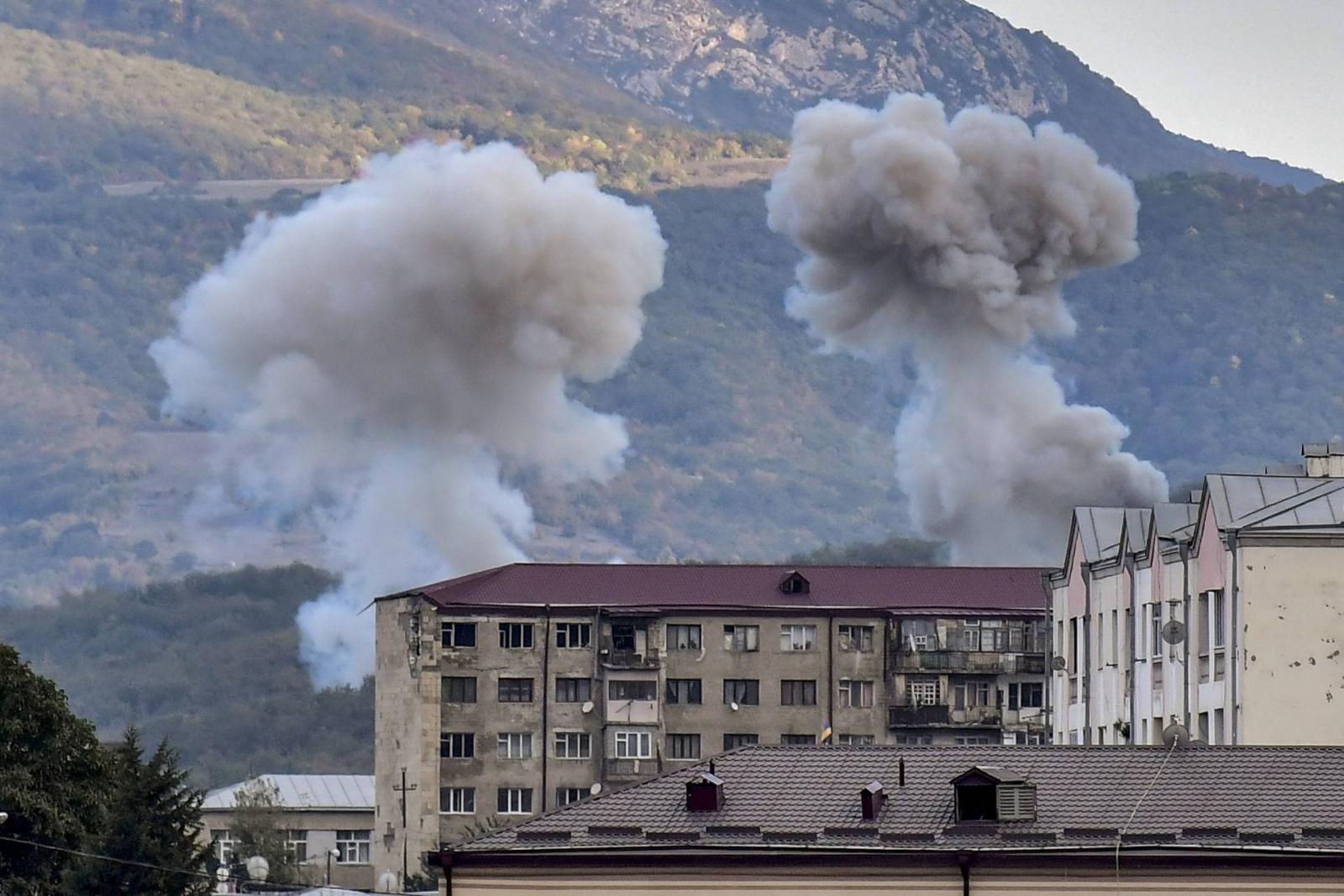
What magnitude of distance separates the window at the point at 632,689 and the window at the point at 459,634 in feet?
18.4

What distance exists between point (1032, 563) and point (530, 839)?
115m

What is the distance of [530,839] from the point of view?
45531 mm

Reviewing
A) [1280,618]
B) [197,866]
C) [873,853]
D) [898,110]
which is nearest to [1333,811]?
[873,853]

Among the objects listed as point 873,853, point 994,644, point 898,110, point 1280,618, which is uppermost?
point 898,110

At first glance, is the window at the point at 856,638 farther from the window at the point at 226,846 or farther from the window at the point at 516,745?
the window at the point at 226,846

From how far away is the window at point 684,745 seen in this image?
423 feet

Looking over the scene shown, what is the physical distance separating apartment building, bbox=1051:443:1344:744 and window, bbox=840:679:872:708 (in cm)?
4026

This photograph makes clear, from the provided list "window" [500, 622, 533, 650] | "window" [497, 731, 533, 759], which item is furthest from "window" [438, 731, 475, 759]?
"window" [500, 622, 533, 650]

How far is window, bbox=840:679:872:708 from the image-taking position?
128500 mm

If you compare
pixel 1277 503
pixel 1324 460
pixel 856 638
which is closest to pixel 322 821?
pixel 856 638

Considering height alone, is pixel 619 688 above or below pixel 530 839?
above

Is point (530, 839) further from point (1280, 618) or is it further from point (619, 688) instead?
point (619, 688)

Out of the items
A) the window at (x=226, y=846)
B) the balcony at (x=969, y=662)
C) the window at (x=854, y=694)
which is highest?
the balcony at (x=969, y=662)

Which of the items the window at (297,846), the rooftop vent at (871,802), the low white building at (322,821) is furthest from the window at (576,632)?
the rooftop vent at (871,802)
